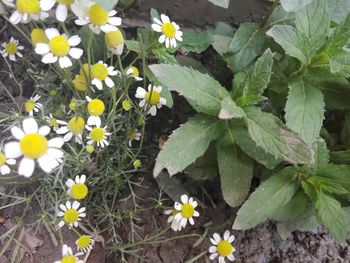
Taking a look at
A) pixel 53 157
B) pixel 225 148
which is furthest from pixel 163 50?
pixel 53 157

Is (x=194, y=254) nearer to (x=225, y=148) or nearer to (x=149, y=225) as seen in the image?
(x=149, y=225)

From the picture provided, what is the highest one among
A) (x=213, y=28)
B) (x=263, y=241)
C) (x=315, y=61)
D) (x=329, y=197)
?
(x=315, y=61)

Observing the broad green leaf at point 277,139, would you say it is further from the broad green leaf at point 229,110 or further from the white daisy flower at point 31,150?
the white daisy flower at point 31,150

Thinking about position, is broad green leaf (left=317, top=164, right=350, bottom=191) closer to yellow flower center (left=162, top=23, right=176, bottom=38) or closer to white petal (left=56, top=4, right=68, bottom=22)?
yellow flower center (left=162, top=23, right=176, bottom=38)

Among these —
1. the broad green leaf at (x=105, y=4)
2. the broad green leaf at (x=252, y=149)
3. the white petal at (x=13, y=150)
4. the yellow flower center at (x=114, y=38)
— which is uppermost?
the broad green leaf at (x=105, y=4)

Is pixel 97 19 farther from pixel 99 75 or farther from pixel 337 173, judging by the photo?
pixel 337 173

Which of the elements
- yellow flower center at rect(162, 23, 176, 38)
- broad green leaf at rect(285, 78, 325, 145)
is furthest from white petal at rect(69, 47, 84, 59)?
broad green leaf at rect(285, 78, 325, 145)

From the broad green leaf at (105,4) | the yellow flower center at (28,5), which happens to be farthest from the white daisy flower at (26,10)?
the broad green leaf at (105,4)
